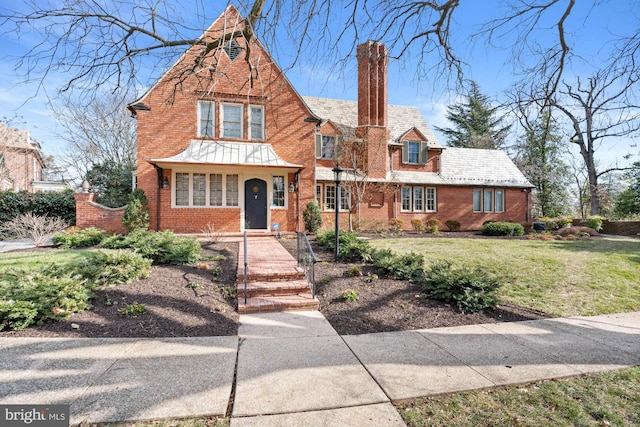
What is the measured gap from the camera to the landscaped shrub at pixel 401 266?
679cm

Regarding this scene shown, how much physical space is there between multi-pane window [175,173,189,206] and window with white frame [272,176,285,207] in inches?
146

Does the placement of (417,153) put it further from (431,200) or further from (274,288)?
(274,288)

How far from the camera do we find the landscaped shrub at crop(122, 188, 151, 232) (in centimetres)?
1182

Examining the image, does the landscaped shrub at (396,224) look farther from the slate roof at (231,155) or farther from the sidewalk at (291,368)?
the sidewalk at (291,368)

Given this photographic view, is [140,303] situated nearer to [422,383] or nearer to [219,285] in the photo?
[219,285]

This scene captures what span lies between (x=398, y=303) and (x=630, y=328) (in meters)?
3.59

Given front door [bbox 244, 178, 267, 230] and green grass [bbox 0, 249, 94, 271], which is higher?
front door [bbox 244, 178, 267, 230]

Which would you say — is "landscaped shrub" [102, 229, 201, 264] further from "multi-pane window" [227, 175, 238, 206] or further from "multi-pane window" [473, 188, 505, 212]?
"multi-pane window" [473, 188, 505, 212]

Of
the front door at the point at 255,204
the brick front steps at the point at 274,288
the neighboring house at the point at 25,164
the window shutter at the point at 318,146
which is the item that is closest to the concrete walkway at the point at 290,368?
the brick front steps at the point at 274,288

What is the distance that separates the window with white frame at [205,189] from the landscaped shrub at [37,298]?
814 cm

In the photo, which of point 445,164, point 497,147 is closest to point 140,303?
point 445,164

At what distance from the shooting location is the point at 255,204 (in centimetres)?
1351

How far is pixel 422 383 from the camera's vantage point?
304 cm

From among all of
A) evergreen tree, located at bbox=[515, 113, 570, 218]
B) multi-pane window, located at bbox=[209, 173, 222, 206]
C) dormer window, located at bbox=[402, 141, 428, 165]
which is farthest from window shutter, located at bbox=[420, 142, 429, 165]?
evergreen tree, located at bbox=[515, 113, 570, 218]
